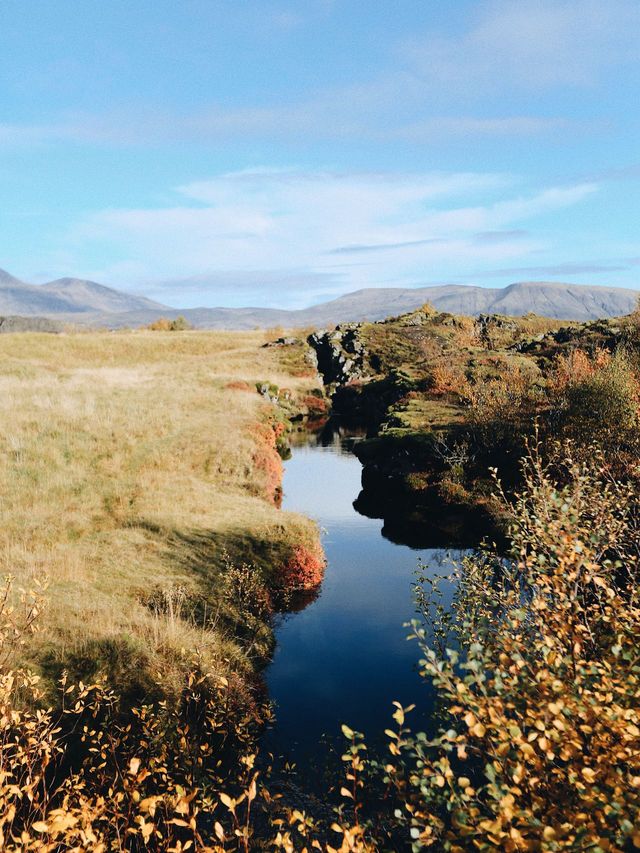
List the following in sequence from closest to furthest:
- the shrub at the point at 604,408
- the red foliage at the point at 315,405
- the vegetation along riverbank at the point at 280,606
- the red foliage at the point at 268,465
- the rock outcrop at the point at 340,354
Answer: the vegetation along riverbank at the point at 280,606
the shrub at the point at 604,408
the red foliage at the point at 268,465
the red foliage at the point at 315,405
the rock outcrop at the point at 340,354

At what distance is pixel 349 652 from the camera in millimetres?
16344

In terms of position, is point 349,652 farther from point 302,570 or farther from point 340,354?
point 340,354

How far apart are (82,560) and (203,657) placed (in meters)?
6.78

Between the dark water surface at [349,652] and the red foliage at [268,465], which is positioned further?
the red foliage at [268,465]

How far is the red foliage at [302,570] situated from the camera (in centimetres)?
1978

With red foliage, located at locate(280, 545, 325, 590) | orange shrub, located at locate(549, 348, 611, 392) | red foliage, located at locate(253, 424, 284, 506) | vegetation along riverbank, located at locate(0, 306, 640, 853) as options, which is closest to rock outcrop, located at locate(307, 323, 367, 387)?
vegetation along riverbank, located at locate(0, 306, 640, 853)

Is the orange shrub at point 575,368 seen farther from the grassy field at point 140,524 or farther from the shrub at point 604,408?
the grassy field at point 140,524

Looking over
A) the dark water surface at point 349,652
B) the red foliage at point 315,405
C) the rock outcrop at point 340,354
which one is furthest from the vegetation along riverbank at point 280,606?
the rock outcrop at point 340,354

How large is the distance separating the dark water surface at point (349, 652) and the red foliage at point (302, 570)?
539mm

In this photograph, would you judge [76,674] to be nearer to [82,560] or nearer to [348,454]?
[82,560]

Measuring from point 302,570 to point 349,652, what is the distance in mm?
4546

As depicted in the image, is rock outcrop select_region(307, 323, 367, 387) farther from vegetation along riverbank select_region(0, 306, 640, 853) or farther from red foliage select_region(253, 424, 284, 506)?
red foliage select_region(253, 424, 284, 506)

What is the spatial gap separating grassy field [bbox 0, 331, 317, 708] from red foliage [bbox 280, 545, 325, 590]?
0.43 metres

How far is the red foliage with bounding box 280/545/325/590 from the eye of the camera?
1978 cm
